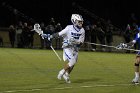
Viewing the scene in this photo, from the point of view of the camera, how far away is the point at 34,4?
41.9 metres

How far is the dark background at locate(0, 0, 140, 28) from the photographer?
130 ft

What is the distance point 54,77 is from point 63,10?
2536cm

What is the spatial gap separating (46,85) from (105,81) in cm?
279

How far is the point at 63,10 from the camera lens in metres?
42.8

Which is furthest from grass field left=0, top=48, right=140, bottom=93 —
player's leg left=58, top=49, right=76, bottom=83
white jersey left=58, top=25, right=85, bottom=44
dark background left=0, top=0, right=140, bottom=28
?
dark background left=0, top=0, right=140, bottom=28

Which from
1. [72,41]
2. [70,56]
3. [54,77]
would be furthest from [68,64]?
[54,77]

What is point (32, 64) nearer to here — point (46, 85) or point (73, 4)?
point (46, 85)

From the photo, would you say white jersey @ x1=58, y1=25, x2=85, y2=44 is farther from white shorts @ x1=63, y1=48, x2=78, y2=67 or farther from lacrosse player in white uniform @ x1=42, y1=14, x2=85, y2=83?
white shorts @ x1=63, y1=48, x2=78, y2=67

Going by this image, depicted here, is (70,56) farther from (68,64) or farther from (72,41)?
(72,41)

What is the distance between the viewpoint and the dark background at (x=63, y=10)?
39.6 m

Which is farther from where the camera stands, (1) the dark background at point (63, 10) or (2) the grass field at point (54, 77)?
(1) the dark background at point (63, 10)

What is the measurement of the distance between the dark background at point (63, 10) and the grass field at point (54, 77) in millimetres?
13391

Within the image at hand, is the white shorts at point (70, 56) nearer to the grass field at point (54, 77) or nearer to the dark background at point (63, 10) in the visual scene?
the grass field at point (54, 77)

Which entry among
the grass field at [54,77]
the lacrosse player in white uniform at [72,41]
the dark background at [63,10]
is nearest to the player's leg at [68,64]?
the lacrosse player in white uniform at [72,41]
